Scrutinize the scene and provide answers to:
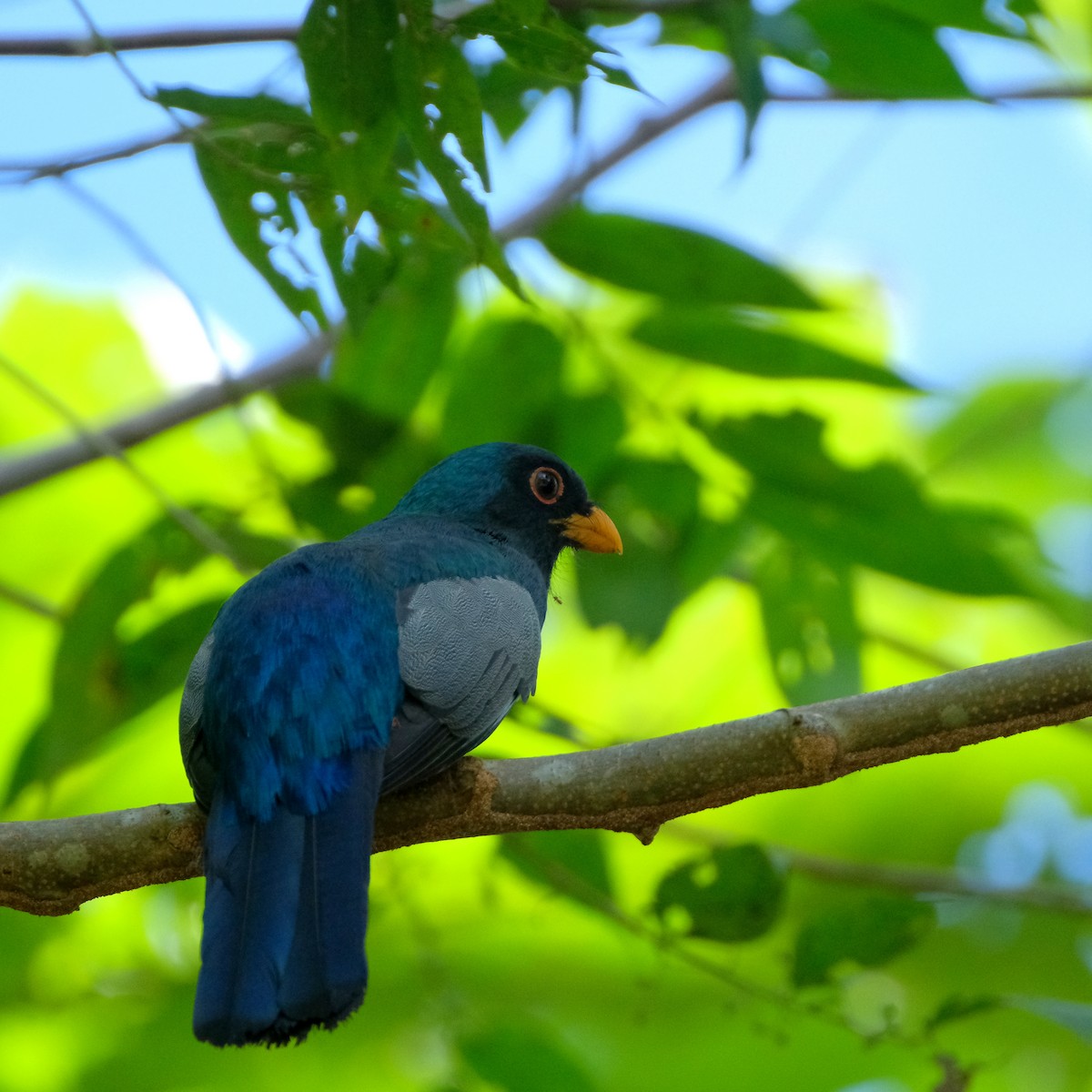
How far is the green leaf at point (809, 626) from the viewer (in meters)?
3.78

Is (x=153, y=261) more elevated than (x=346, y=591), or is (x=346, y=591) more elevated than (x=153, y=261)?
(x=153, y=261)

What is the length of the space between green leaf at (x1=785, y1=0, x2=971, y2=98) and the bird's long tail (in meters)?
2.02

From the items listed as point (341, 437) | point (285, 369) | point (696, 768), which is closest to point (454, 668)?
point (696, 768)

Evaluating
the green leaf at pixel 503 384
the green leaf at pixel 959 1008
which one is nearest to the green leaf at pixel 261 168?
the green leaf at pixel 503 384

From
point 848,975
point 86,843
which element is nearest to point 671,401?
point 848,975

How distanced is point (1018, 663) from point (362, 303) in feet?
4.68

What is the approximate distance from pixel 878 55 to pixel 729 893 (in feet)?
6.61

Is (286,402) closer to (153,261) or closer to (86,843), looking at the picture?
(153,261)

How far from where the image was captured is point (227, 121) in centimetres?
311

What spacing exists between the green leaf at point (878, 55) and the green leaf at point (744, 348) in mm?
672

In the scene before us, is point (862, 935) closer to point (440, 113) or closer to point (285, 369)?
point (440, 113)

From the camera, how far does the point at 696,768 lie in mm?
2508

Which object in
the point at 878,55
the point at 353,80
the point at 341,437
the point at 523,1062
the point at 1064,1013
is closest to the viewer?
the point at 353,80

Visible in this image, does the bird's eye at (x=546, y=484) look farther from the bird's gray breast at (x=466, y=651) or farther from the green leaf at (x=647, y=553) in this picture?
the bird's gray breast at (x=466, y=651)
